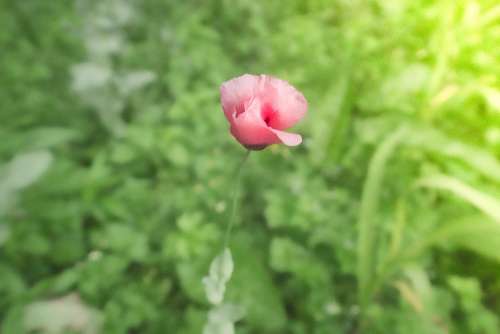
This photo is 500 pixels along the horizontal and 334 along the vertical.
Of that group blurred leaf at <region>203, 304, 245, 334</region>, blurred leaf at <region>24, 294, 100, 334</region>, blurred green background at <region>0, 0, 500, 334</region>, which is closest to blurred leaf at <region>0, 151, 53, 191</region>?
blurred green background at <region>0, 0, 500, 334</region>

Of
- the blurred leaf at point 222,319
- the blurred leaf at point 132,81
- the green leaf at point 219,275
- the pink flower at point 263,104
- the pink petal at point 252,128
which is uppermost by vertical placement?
the blurred leaf at point 132,81

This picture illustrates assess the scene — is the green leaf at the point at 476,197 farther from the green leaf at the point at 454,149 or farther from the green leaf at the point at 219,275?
the green leaf at the point at 219,275

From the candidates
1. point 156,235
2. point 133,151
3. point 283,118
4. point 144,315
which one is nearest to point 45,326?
point 144,315

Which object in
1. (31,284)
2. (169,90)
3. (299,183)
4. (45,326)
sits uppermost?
(169,90)

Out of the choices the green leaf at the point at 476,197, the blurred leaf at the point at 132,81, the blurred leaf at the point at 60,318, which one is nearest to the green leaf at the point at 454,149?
the green leaf at the point at 476,197

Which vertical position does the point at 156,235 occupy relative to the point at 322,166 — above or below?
below

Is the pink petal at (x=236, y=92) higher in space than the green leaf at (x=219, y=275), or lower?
higher

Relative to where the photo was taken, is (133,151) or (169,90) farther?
(169,90)

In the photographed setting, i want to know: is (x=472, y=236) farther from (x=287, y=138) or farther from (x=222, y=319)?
(x=287, y=138)

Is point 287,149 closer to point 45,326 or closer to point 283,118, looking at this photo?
point 45,326
